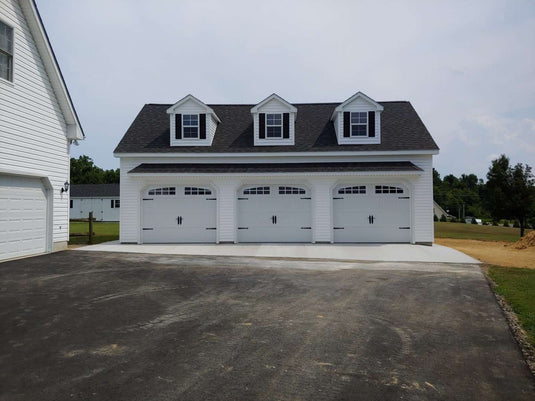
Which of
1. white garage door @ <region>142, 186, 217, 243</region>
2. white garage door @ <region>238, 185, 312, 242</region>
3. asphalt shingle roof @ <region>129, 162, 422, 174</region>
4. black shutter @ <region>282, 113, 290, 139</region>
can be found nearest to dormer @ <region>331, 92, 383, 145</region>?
asphalt shingle roof @ <region>129, 162, 422, 174</region>

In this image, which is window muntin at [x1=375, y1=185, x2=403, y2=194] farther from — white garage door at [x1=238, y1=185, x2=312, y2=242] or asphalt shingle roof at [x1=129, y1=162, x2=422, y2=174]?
white garage door at [x1=238, y1=185, x2=312, y2=242]

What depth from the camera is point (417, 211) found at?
17438mm

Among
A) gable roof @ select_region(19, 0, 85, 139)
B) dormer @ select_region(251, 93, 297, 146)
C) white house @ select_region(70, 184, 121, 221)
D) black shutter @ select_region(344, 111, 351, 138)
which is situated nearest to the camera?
gable roof @ select_region(19, 0, 85, 139)

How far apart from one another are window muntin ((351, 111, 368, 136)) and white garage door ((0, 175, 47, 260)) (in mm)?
14004

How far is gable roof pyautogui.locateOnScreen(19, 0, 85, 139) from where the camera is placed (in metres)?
12.8

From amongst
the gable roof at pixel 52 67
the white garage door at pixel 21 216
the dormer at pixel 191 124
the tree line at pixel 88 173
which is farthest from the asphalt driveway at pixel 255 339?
the tree line at pixel 88 173

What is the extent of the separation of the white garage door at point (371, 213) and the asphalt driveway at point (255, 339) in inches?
313

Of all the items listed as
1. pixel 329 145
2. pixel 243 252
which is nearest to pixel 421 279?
pixel 243 252

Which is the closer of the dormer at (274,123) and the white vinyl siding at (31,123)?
the white vinyl siding at (31,123)

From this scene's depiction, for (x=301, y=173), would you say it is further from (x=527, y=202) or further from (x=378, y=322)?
(x=527, y=202)

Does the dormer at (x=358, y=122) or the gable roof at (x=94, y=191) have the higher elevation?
the dormer at (x=358, y=122)

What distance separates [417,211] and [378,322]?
1269 cm

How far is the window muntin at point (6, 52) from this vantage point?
39.3ft

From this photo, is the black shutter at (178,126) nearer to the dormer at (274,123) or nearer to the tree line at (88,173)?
Answer: the dormer at (274,123)
